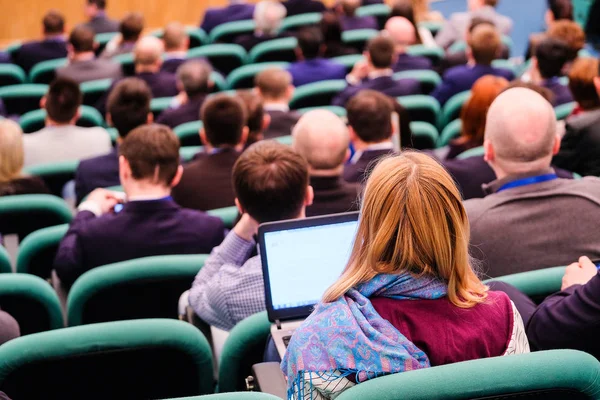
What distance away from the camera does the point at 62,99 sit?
525 cm

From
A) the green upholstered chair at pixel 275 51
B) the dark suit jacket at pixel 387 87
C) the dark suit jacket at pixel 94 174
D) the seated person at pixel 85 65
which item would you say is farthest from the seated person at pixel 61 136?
the green upholstered chair at pixel 275 51

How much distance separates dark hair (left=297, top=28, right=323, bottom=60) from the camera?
6.78 metres

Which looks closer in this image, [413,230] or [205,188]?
[413,230]

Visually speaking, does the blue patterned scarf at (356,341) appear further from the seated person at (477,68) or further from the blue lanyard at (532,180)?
the seated person at (477,68)

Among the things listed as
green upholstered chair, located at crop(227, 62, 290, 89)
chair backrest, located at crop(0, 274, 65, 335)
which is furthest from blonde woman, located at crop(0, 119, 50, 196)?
green upholstered chair, located at crop(227, 62, 290, 89)

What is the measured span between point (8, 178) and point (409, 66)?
3768 mm

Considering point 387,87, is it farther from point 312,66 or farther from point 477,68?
point 312,66

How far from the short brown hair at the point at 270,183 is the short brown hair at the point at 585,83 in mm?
2152

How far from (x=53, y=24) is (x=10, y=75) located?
1.02m

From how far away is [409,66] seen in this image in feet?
22.6

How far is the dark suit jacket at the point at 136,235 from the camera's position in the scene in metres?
3.25

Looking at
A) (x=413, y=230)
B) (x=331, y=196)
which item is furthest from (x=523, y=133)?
(x=413, y=230)

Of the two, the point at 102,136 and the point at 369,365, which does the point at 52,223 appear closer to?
the point at 102,136

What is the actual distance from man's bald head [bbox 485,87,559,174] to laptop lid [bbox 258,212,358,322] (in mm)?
897
